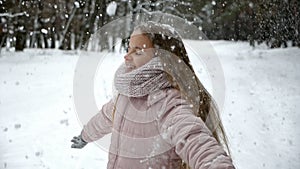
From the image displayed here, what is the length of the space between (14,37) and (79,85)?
21033 mm

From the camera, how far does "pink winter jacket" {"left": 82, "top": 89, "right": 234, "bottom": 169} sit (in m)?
1.77

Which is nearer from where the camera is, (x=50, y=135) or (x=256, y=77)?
(x=50, y=135)

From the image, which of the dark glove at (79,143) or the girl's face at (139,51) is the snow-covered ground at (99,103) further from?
the girl's face at (139,51)

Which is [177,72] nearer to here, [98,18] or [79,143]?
[79,143]

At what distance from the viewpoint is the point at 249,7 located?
21516mm

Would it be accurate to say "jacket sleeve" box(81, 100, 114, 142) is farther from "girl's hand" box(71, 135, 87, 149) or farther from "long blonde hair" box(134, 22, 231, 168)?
"long blonde hair" box(134, 22, 231, 168)

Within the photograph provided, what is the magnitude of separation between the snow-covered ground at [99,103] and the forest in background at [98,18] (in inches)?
225

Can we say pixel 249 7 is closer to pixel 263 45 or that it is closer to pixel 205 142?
pixel 263 45

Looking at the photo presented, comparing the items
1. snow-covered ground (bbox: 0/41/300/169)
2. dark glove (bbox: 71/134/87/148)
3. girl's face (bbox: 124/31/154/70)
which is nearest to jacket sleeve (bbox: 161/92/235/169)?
girl's face (bbox: 124/31/154/70)

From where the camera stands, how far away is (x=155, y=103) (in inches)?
82.8

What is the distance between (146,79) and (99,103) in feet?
21.7

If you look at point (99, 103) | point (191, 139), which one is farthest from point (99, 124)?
point (99, 103)

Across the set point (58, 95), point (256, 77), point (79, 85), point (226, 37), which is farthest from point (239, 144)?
point (226, 37)

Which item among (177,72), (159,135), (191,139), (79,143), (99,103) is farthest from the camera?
(99,103)
